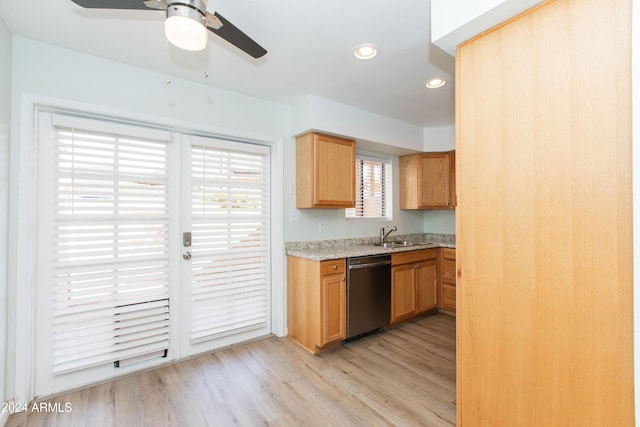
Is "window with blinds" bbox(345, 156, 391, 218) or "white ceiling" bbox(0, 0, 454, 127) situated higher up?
"white ceiling" bbox(0, 0, 454, 127)

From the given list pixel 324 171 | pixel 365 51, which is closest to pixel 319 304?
pixel 324 171

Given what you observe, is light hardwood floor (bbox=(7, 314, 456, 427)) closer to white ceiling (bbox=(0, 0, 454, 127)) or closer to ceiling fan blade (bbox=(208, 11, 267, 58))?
ceiling fan blade (bbox=(208, 11, 267, 58))

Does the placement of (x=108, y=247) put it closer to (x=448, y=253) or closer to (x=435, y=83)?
(x=435, y=83)

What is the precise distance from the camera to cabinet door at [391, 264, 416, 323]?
128 inches

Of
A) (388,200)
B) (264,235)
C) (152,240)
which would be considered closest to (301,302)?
(264,235)

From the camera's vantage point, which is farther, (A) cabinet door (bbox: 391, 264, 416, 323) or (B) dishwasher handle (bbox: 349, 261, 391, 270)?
(A) cabinet door (bbox: 391, 264, 416, 323)

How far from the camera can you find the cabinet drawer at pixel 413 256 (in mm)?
3256

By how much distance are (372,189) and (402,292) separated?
1440 mm

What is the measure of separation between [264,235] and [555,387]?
2496 millimetres

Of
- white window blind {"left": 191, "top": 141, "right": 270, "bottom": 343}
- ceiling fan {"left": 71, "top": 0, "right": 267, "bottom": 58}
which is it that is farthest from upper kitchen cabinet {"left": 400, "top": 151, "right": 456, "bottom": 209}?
ceiling fan {"left": 71, "top": 0, "right": 267, "bottom": 58}

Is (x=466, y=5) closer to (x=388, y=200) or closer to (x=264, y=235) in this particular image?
(x=264, y=235)

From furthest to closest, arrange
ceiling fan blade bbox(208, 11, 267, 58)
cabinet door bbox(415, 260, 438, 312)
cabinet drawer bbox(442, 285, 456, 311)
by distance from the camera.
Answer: cabinet drawer bbox(442, 285, 456, 311) → cabinet door bbox(415, 260, 438, 312) → ceiling fan blade bbox(208, 11, 267, 58)

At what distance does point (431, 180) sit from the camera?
407 centimetres

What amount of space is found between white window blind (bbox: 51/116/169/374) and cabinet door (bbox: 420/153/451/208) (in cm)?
319
